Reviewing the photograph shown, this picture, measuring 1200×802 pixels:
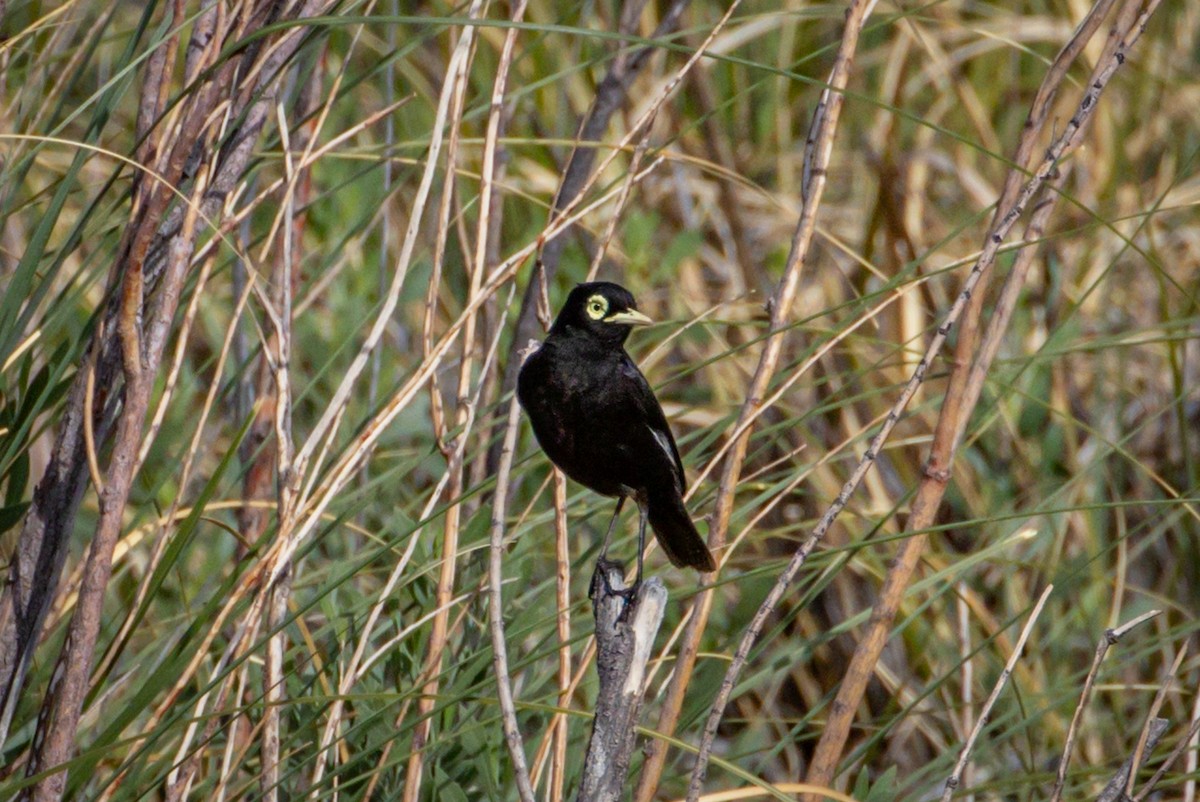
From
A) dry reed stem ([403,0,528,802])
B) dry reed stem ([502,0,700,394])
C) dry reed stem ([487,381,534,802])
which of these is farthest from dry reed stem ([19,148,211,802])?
dry reed stem ([502,0,700,394])

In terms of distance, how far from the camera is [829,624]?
4.57 metres

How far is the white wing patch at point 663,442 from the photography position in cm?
249

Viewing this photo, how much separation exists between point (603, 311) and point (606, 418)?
7.9 inches

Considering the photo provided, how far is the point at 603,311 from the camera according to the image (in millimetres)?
2533

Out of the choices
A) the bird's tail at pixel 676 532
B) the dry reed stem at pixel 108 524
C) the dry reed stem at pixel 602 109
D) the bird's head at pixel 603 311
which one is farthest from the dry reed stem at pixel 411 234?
the dry reed stem at pixel 602 109

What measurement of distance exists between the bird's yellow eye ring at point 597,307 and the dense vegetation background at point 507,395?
0.15m

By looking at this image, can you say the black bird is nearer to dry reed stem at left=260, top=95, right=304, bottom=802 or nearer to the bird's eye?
the bird's eye

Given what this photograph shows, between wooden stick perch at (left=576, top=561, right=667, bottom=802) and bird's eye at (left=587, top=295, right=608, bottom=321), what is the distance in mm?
780

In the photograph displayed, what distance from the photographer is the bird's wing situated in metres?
2.51

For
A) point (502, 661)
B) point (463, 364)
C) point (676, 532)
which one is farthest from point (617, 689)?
point (676, 532)

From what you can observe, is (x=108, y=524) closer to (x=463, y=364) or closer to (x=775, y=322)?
(x=463, y=364)

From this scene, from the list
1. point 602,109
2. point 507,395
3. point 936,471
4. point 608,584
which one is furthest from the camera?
point 602,109

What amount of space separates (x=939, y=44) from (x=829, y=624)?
2765 millimetres

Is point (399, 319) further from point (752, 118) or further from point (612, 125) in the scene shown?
point (752, 118)
